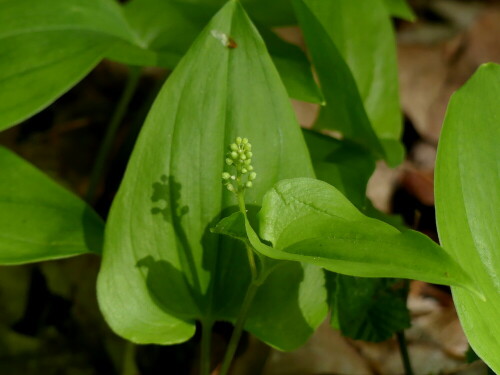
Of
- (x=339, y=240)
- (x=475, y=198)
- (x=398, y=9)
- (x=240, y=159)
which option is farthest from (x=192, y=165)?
(x=398, y=9)

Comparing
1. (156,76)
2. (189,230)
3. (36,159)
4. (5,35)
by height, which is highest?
(5,35)

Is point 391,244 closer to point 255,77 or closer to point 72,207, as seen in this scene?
point 255,77

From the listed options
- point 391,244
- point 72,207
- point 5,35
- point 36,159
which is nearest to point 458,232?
point 391,244

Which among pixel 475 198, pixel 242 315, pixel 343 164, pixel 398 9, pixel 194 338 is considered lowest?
pixel 194 338

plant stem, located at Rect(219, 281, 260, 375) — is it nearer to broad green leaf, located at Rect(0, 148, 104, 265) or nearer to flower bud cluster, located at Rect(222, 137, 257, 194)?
flower bud cluster, located at Rect(222, 137, 257, 194)

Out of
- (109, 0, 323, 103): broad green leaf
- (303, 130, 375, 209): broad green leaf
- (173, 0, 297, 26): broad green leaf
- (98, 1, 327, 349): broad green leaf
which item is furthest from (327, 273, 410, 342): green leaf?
(173, 0, 297, 26): broad green leaf

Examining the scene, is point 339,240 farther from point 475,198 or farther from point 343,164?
point 343,164
